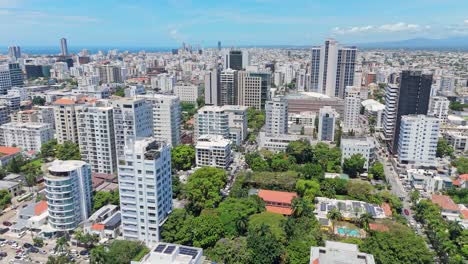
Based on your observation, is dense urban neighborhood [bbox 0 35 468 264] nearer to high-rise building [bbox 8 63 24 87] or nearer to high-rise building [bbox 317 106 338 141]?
high-rise building [bbox 317 106 338 141]

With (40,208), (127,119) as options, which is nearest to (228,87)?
(127,119)

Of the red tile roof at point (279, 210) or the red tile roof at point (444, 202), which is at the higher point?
the red tile roof at point (444, 202)

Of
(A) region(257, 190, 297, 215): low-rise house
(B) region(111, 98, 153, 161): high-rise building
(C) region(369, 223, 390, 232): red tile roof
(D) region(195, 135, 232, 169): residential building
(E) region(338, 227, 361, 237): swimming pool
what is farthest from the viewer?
(D) region(195, 135, 232, 169): residential building

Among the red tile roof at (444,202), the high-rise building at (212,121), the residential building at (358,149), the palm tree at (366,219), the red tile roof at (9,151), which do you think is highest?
the high-rise building at (212,121)

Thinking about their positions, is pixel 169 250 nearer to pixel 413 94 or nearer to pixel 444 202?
pixel 444 202

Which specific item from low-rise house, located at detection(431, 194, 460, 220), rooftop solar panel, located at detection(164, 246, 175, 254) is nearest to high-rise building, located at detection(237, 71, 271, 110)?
low-rise house, located at detection(431, 194, 460, 220)

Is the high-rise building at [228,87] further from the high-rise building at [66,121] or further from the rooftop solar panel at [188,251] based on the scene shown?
the rooftop solar panel at [188,251]

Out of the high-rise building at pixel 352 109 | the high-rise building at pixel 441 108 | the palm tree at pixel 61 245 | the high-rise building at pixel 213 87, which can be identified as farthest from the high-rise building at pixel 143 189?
the high-rise building at pixel 441 108
